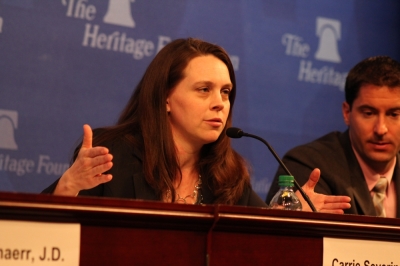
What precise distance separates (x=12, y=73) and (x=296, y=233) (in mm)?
1860

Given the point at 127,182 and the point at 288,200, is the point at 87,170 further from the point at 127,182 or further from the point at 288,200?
the point at 288,200

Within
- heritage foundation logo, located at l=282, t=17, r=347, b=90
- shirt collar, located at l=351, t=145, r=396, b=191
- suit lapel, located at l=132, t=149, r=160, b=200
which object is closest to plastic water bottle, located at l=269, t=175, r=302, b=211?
suit lapel, located at l=132, t=149, r=160, b=200

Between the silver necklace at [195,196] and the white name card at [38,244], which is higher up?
the silver necklace at [195,196]

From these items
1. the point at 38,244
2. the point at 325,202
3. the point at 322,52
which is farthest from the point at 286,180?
the point at 322,52

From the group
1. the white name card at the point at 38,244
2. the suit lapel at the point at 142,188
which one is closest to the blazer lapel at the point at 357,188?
the suit lapel at the point at 142,188

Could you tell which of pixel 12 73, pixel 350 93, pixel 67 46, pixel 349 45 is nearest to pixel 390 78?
pixel 350 93

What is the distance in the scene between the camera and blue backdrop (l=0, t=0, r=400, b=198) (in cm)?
315

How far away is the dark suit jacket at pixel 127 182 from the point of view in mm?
2584

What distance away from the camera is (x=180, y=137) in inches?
111

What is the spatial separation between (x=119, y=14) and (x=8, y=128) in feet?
2.68

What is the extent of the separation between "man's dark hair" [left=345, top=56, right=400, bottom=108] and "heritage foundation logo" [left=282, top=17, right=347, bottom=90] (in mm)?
553

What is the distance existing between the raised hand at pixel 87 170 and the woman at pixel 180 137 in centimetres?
44

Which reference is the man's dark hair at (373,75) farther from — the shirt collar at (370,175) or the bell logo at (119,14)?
the bell logo at (119,14)

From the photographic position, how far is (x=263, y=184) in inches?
151
